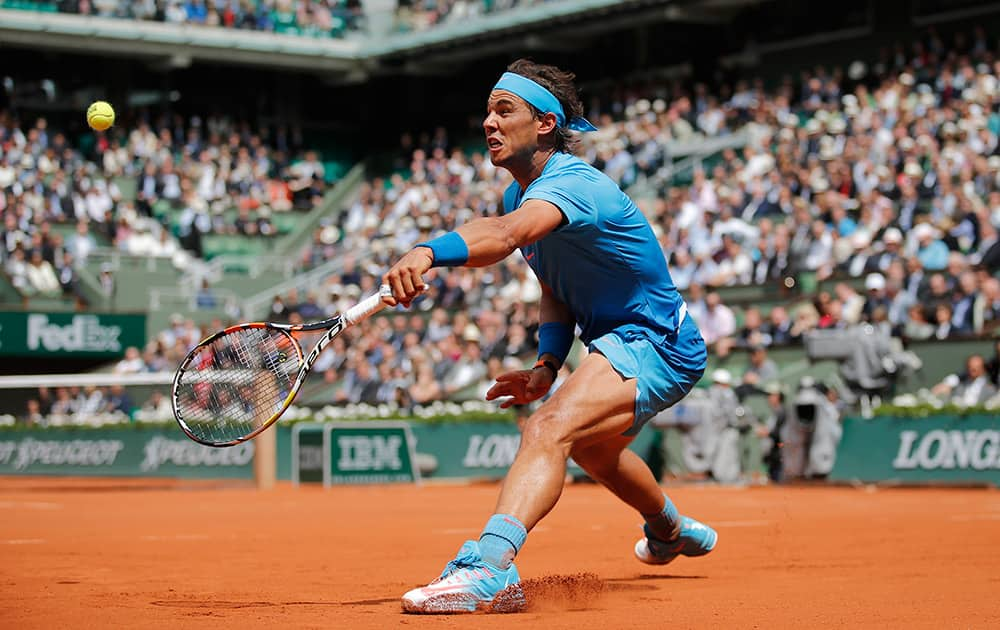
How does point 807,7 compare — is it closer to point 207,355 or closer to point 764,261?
point 764,261

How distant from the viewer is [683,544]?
712cm

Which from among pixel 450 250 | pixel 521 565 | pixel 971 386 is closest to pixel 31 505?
pixel 521 565

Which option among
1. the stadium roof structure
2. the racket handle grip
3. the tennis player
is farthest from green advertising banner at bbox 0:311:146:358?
the racket handle grip

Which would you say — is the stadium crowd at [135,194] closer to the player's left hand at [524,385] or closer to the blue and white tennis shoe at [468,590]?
the player's left hand at [524,385]

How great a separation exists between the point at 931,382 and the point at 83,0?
79.4 feet

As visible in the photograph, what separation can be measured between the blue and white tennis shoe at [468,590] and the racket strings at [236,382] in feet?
3.19

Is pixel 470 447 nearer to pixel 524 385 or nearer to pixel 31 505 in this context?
pixel 31 505

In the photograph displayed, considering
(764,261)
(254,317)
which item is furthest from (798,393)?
(254,317)

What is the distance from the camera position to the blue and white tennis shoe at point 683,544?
711 centimetres

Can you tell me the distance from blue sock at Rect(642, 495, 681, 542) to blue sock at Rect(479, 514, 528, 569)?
164 cm

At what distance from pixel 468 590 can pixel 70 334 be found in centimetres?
2521

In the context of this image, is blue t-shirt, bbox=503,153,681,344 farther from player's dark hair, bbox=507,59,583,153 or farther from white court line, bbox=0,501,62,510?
white court line, bbox=0,501,62,510

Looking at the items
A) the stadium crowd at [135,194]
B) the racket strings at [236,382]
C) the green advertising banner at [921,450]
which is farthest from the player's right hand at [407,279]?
the stadium crowd at [135,194]

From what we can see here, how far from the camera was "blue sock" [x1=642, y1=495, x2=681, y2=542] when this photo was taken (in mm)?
6953
